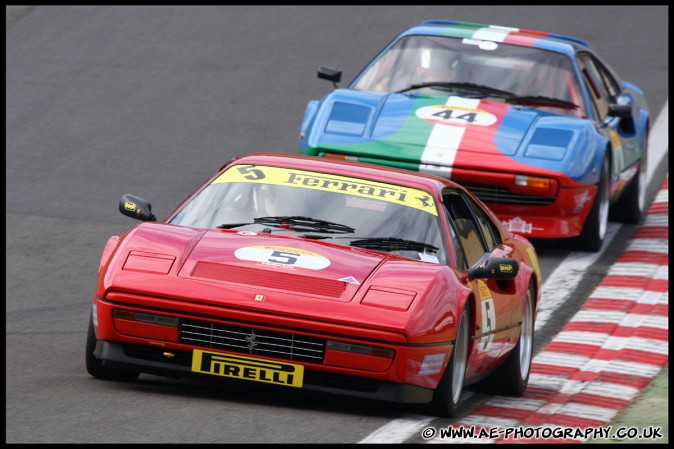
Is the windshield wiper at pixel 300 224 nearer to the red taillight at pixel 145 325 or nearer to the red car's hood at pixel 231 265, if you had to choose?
the red car's hood at pixel 231 265

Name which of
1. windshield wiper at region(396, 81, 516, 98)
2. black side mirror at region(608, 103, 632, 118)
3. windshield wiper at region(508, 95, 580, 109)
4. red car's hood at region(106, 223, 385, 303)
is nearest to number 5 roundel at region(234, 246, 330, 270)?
red car's hood at region(106, 223, 385, 303)

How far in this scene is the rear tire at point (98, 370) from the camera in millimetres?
6914

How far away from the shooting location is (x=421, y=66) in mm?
12422

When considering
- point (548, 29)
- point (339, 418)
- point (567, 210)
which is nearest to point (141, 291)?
point (339, 418)

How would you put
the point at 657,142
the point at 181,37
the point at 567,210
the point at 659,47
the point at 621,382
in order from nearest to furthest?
1. the point at 621,382
2. the point at 567,210
3. the point at 657,142
4. the point at 181,37
5. the point at 659,47

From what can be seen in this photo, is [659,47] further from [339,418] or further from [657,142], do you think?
[339,418]

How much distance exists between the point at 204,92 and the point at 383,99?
3961mm

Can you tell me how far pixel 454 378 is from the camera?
7.02 metres

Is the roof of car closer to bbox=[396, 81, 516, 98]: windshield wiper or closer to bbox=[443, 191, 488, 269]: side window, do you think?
bbox=[396, 81, 516, 98]: windshield wiper

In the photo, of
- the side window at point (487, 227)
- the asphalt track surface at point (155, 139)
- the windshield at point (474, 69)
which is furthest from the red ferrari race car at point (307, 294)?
the windshield at point (474, 69)

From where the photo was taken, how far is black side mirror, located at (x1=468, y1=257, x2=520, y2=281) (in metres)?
7.40

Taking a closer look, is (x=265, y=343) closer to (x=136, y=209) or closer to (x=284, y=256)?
(x=284, y=256)

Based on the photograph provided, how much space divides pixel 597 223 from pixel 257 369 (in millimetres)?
5796

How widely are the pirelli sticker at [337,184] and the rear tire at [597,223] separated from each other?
4.24 meters
